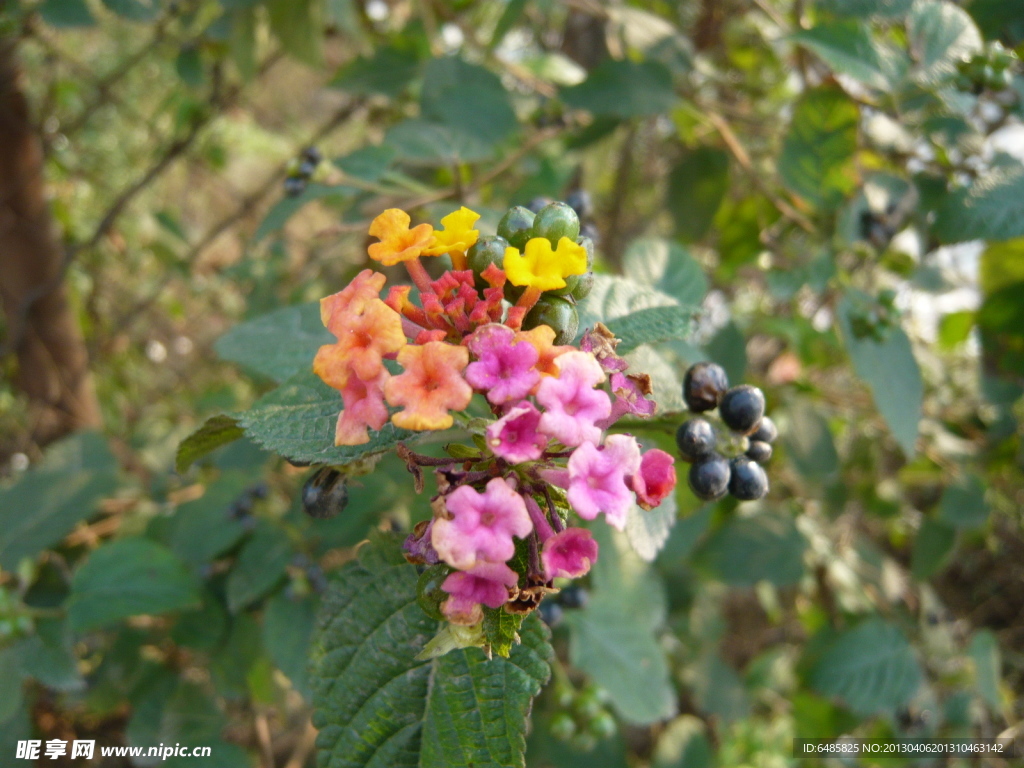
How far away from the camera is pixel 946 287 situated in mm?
1500

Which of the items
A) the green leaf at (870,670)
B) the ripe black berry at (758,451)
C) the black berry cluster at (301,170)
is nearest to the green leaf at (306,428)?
the ripe black berry at (758,451)

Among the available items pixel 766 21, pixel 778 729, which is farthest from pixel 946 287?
pixel 778 729

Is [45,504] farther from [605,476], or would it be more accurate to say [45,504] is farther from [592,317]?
[605,476]

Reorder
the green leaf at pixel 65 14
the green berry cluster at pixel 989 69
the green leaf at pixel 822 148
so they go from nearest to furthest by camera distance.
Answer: the green berry cluster at pixel 989 69
the green leaf at pixel 822 148
the green leaf at pixel 65 14

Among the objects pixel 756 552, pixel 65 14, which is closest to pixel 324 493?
pixel 756 552

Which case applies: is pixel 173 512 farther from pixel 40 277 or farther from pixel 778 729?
pixel 778 729

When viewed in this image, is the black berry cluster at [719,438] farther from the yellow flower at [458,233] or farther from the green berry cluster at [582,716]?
the green berry cluster at [582,716]

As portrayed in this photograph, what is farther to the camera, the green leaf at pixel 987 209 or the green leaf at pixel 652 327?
the green leaf at pixel 987 209

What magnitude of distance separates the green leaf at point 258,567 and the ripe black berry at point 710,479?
30.0 inches

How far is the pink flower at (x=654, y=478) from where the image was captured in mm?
531

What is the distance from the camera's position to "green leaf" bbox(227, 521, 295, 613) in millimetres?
1112

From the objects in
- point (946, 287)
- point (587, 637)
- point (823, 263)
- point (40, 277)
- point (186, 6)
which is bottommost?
point (587, 637)

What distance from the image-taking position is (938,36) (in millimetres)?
1152

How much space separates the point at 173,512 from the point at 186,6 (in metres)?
1.36
